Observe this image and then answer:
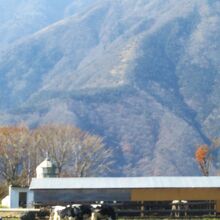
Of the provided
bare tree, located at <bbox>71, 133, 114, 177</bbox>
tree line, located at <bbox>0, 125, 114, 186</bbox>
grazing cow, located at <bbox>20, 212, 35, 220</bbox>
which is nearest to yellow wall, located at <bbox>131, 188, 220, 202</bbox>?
grazing cow, located at <bbox>20, 212, 35, 220</bbox>

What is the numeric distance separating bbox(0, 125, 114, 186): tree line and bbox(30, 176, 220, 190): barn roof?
37360 mm

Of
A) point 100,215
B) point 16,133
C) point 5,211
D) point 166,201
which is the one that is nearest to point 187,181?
point 166,201

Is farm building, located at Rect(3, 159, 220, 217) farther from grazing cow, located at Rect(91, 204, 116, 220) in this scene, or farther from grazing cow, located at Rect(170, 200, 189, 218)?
grazing cow, located at Rect(91, 204, 116, 220)

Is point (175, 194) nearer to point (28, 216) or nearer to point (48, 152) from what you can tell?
point (28, 216)

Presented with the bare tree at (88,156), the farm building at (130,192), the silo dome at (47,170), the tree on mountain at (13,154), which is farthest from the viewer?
the bare tree at (88,156)

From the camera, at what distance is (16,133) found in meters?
102

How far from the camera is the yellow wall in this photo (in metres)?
49.5

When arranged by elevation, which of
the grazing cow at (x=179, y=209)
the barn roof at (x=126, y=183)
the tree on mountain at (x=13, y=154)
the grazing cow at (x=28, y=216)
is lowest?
the grazing cow at (x=28, y=216)

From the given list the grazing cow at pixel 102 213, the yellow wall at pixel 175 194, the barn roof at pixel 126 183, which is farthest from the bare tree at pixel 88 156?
the grazing cow at pixel 102 213

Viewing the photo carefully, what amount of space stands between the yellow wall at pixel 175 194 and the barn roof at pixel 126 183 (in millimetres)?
330

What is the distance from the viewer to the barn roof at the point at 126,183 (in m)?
49.7

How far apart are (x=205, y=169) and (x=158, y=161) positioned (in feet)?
297

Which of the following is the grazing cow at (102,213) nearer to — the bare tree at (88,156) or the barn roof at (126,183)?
the barn roof at (126,183)

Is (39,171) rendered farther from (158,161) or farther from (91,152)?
(158,161)
